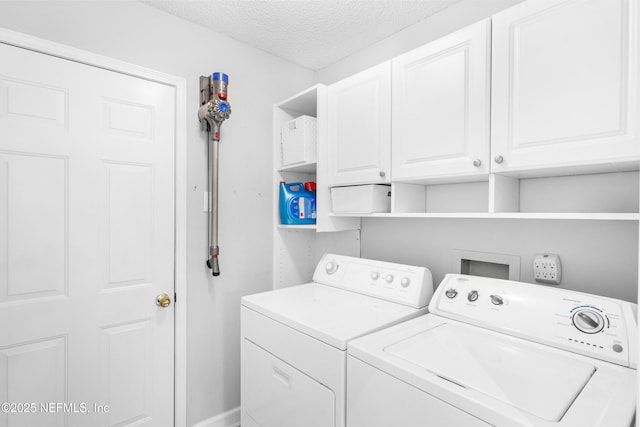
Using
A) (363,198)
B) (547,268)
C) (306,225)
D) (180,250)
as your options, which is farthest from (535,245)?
(180,250)

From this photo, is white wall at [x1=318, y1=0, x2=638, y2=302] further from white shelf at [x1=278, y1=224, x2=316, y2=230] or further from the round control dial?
white shelf at [x1=278, y1=224, x2=316, y2=230]

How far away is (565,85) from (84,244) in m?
2.06

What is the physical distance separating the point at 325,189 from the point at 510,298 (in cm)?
109

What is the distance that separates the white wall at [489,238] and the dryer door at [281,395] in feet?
2.97

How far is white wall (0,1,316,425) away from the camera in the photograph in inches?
65.1

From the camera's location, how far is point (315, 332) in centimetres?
127

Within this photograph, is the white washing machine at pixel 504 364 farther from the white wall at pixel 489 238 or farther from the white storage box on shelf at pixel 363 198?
the white storage box on shelf at pixel 363 198

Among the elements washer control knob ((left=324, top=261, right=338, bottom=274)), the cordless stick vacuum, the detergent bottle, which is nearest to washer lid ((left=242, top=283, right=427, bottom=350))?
washer control knob ((left=324, top=261, right=338, bottom=274))

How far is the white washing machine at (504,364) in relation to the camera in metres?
0.81

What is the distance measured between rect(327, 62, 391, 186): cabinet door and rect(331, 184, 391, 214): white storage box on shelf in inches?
1.7

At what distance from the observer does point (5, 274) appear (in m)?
1.38

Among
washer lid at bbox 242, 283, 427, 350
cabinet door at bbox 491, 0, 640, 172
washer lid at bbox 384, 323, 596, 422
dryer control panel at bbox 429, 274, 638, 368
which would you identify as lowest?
washer lid at bbox 384, 323, 596, 422

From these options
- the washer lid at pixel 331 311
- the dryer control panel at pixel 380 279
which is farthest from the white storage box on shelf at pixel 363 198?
the washer lid at pixel 331 311

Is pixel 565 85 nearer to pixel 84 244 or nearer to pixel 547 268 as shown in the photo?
pixel 547 268
